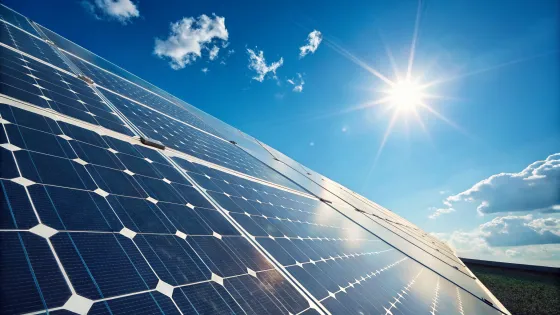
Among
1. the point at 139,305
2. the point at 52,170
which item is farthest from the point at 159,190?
the point at 139,305

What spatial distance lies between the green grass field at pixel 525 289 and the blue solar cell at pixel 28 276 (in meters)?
22.7

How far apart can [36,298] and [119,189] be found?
2258mm

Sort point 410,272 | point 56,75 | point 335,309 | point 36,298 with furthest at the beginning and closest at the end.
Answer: point 410,272 < point 56,75 < point 335,309 < point 36,298

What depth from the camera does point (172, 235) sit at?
→ 381 cm

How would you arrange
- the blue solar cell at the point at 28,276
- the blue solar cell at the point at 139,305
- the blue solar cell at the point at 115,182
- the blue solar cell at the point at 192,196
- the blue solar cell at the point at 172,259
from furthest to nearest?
the blue solar cell at the point at 192,196 → the blue solar cell at the point at 115,182 → the blue solar cell at the point at 172,259 → the blue solar cell at the point at 139,305 → the blue solar cell at the point at 28,276

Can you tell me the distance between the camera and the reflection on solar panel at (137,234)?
2347 millimetres

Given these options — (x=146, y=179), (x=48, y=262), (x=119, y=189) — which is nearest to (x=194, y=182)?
(x=146, y=179)

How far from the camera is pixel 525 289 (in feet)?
58.4

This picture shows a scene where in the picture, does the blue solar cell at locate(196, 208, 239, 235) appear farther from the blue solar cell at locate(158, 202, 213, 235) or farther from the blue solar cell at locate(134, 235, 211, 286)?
the blue solar cell at locate(134, 235, 211, 286)

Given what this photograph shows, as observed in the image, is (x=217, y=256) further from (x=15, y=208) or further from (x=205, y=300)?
(x=15, y=208)

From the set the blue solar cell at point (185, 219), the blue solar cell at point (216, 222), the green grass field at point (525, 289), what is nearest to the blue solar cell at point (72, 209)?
the blue solar cell at point (185, 219)

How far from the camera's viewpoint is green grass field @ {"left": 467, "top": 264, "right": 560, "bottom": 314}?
50.3 feet

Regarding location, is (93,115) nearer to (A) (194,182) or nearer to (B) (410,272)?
(A) (194,182)

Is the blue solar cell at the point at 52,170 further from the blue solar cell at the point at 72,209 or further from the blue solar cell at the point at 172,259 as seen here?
the blue solar cell at the point at 172,259
